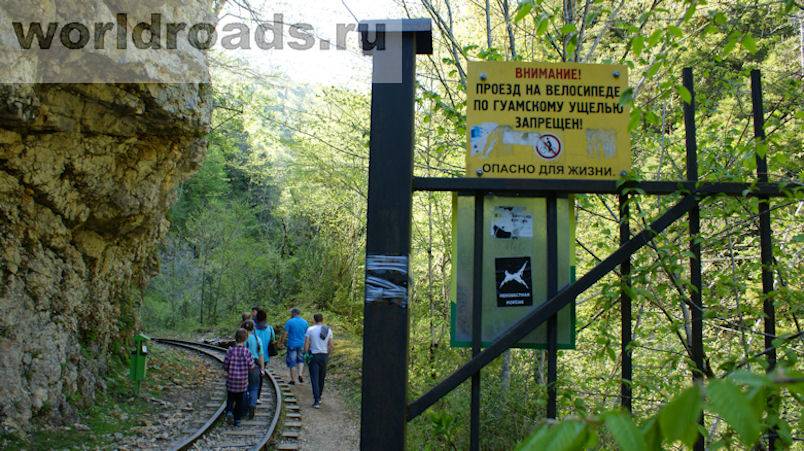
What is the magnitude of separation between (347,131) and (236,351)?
625cm

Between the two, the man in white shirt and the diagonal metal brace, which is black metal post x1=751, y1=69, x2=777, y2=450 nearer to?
the diagonal metal brace

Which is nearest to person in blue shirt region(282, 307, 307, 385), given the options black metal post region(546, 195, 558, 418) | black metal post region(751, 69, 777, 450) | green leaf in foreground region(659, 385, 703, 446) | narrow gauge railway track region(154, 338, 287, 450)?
narrow gauge railway track region(154, 338, 287, 450)

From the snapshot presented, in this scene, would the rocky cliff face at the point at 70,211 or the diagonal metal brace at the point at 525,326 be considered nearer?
the diagonal metal brace at the point at 525,326

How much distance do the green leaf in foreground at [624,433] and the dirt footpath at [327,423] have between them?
907cm

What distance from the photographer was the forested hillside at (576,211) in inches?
132

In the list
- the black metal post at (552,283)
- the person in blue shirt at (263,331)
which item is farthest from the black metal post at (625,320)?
the person in blue shirt at (263,331)

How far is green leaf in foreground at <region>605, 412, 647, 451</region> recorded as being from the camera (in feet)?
3.75

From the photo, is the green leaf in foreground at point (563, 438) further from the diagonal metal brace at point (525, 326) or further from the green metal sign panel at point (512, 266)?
the green metal sign panel at point (512, 266)

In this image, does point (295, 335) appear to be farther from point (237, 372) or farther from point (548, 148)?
point (548, 148)

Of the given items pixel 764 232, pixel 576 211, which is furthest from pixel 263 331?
pixel 764 232

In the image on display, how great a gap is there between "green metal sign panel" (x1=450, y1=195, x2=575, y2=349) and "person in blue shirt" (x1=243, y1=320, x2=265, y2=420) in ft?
28.2

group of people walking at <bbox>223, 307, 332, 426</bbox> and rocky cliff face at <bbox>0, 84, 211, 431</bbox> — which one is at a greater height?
rocky cliff face at <bbox>0, 84, 211, 431</bbox>

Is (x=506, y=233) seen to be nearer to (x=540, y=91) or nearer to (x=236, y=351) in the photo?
(x=540, y=91)

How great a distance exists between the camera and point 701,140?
464 centimetres
